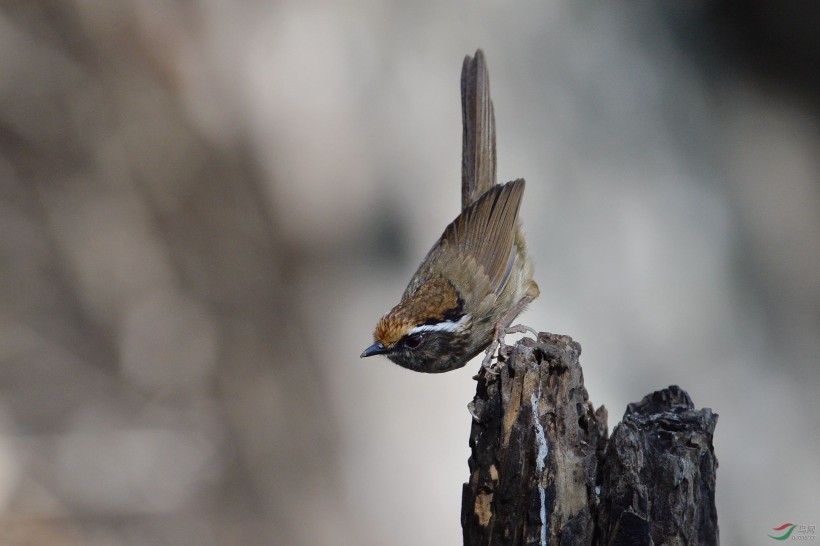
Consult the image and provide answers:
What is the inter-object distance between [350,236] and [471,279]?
9.61ft

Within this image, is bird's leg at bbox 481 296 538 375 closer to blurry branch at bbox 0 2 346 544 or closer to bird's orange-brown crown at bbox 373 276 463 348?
bird's orange-brown crown at bbox 373 276 463 348

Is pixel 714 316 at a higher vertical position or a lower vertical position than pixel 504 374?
higher

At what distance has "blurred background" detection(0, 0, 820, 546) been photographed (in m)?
7.49

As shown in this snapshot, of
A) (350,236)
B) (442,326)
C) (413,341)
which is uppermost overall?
(350,236)

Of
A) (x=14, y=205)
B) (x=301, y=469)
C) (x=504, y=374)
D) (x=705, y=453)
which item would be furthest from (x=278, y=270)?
(x=705, y=453)

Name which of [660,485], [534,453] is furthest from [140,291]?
[660,485]

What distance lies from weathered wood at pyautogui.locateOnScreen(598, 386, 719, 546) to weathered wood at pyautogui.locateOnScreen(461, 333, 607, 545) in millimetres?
114

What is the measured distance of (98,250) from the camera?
757cm

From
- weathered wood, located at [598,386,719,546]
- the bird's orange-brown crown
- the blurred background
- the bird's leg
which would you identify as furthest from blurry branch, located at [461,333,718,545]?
the blurred background

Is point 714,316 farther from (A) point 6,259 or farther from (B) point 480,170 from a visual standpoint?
(A) point 6,259

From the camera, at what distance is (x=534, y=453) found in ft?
10.5

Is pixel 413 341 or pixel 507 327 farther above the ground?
pixel 507 327

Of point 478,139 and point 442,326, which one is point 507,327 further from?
point 478,139

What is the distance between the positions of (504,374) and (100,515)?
17.5 feet
